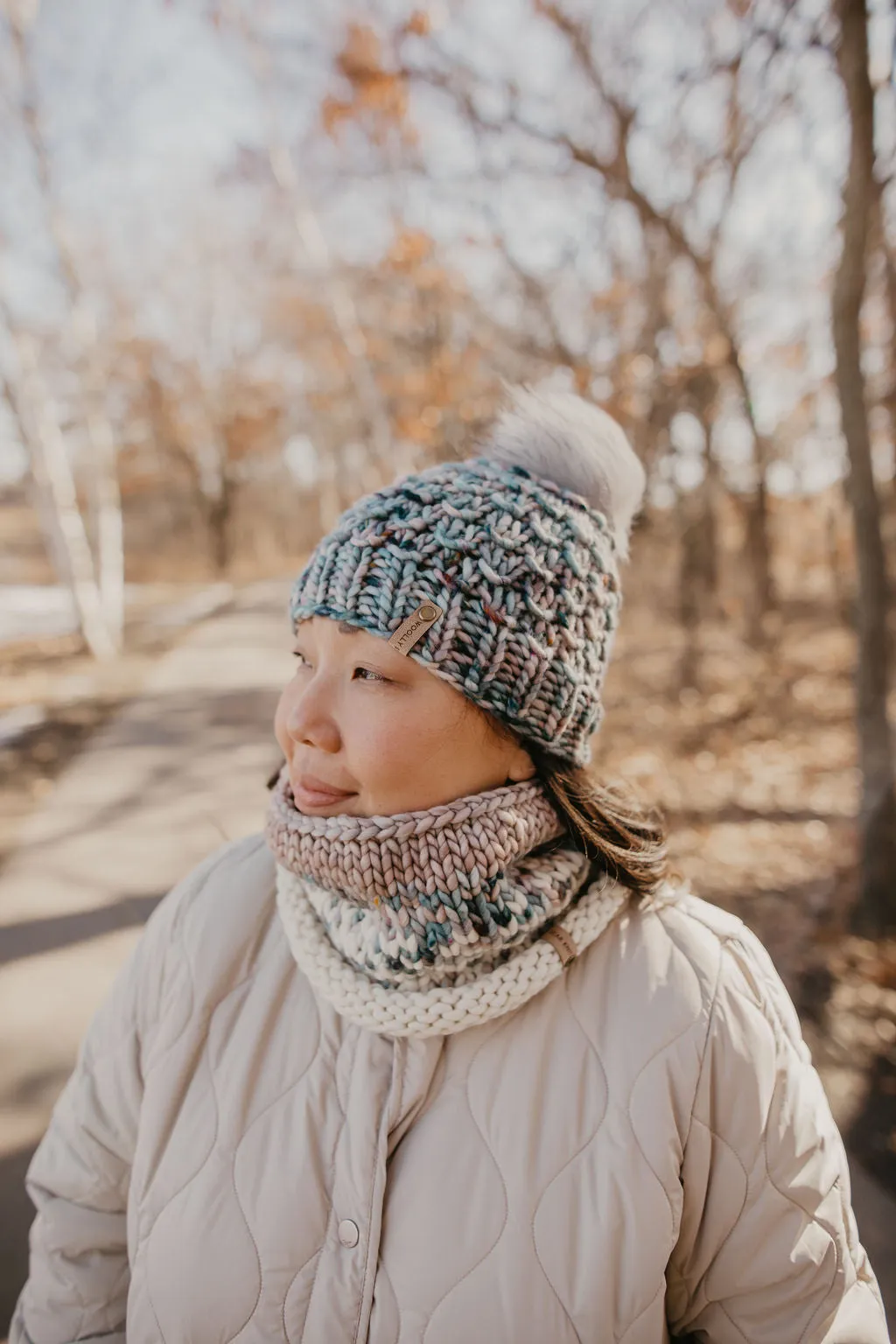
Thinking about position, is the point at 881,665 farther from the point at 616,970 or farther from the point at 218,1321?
the point at 218,1321

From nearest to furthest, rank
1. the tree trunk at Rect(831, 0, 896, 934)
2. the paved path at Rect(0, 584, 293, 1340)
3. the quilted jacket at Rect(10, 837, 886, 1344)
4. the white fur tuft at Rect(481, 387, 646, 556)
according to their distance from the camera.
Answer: the quilted jacket at Rect(10, 837, 886, 1344)
the white fur tuft at Rect(481, 387, 646, 556)
the paved path at Rect(0, 584, 293, 1340)
the tree trunk at Rect(831, 0, 896, 934)

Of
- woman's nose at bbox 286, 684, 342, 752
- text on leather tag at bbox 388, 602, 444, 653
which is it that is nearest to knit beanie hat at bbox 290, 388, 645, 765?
text on leather tag at bbox 388, 602, 444, 653

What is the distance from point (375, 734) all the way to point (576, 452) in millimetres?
680

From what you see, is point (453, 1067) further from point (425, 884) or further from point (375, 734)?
point (375, 734)

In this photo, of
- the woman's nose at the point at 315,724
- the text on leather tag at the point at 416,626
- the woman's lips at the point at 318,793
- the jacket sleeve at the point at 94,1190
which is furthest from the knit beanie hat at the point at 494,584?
the jacket sleeve at the point at 94,1190

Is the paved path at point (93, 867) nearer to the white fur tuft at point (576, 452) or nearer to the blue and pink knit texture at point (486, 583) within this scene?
the blue and pink knit texture at point (486, 583)

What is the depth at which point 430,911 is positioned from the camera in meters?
1.14

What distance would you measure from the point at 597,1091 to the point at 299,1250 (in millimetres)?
532

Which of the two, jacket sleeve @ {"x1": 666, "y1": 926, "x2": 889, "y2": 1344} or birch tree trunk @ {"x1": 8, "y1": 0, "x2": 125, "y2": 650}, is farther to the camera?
birch tree trunk @ {"x1": 8, "y1": 0, "x2": 125, "y2": 650}

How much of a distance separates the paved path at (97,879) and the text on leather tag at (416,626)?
164 cm

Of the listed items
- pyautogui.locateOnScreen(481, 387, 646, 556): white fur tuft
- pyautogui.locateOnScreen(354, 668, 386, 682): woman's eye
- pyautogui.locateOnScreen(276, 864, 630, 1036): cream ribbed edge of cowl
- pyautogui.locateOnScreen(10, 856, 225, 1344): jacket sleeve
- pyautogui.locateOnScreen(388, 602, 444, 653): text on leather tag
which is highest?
pyautogui.locateOnScreen(481, 387, 646, 556): white fur tuft

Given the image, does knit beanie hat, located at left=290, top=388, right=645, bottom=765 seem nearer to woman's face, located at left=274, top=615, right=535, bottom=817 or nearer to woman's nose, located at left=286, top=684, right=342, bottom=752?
woman's face, located at left=274, top=615, right=535, bottom=817

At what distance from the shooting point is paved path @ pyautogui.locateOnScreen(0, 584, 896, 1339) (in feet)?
6.89

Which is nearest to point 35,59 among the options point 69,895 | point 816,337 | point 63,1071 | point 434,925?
point 69,895
